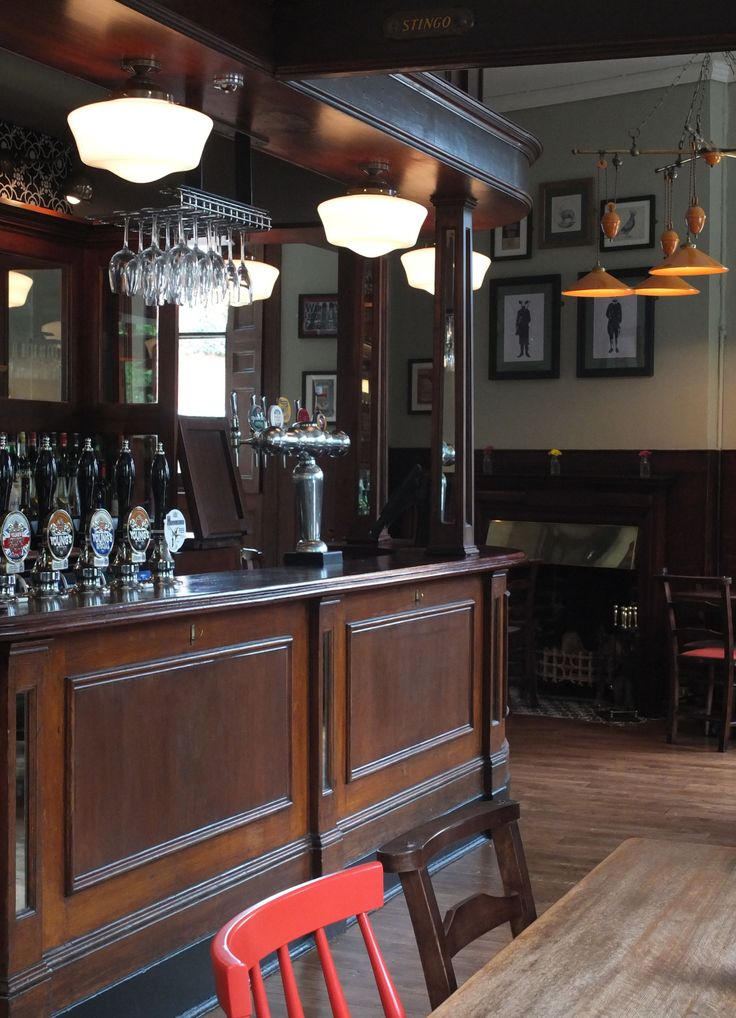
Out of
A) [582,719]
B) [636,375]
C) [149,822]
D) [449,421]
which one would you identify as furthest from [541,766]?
[149,822]

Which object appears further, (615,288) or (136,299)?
(136,299)

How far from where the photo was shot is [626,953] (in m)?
1.73

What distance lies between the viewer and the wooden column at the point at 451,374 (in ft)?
17.4

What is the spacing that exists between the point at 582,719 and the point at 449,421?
3.21 m

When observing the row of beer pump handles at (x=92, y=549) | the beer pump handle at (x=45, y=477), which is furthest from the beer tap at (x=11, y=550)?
the beer pump handle at (x=45, y=477)

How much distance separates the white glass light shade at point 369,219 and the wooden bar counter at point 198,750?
3.80 feet

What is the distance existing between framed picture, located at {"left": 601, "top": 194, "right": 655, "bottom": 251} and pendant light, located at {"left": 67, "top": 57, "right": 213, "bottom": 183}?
5353 mm

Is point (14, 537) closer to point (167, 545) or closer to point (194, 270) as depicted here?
point (167, 545)

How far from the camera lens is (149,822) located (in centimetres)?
333

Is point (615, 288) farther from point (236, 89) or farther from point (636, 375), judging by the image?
point (236, 89)

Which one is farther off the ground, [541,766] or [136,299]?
[136,299]

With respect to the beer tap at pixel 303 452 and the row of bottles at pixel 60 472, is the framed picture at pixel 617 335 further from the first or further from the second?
the beer tap at pixel 303 452

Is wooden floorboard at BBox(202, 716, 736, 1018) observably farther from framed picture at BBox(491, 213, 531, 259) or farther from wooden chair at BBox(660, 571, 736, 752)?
framed picture at BBox(491, 213, 531, 259)

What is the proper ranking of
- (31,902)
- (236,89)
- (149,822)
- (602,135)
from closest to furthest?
(31,902)
(149,822)
(236,89)
(602,135)
